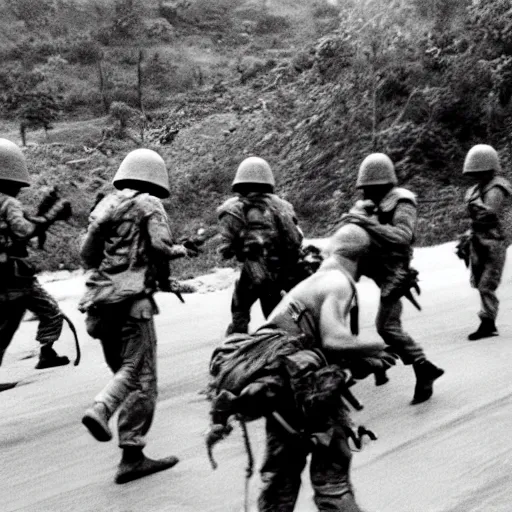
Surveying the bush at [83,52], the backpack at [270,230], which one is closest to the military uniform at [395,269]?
the backpack at [270,230]

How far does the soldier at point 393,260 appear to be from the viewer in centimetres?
560

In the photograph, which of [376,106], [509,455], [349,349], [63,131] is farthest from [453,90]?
[349,349]

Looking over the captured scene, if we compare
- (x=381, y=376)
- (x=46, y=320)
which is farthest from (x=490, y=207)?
(x=381, y=376)

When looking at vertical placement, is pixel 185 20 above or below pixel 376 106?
above

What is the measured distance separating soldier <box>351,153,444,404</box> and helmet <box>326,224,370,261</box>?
5.35 feet

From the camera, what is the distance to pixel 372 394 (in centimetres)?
635

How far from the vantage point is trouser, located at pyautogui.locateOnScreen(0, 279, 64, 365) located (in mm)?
6004

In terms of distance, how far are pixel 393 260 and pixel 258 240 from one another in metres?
1.31

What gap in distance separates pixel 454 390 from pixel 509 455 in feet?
4.62

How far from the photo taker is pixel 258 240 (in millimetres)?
6559

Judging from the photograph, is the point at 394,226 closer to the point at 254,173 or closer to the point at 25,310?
the point at 254,173

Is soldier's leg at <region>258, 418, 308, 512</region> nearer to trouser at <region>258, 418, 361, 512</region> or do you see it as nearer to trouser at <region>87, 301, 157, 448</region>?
trouser at <region>258, 418, 361, 512</region>

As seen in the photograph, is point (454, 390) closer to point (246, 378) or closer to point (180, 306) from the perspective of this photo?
point (246, 378)

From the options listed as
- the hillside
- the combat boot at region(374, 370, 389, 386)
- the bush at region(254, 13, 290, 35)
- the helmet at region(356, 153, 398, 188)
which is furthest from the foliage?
the combat boot at region(374, 370, 389, 386)
